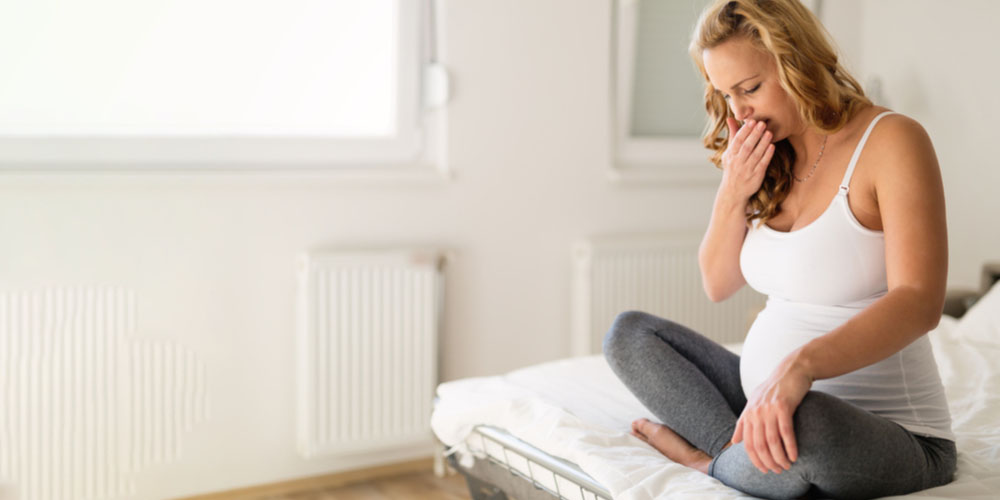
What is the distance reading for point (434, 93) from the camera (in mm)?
2695

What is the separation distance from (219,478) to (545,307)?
3.60ft

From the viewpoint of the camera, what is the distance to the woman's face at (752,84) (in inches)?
52.4

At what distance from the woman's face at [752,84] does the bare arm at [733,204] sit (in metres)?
0.02

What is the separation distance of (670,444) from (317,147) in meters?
1.48

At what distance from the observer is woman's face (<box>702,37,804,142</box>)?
1.33 m

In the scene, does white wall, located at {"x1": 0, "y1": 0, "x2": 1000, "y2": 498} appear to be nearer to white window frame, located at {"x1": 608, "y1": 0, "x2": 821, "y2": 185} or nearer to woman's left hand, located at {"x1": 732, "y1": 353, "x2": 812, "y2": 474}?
white window frame, located at {"x1": 608, "y1": 0, "x2": 821, "y2": 185}

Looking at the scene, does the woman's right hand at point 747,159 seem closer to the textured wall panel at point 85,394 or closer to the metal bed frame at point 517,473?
the metal bed frame at point 517,473

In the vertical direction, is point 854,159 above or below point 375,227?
above

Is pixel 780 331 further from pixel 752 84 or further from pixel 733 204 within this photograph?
pixel 752 84

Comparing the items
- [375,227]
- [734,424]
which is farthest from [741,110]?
[375,227]

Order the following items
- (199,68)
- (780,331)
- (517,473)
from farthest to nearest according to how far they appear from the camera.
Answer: (199,68), (517,473), (780,331)

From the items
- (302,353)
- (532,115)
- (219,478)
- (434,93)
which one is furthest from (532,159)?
(219,478)

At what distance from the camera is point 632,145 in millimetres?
3102

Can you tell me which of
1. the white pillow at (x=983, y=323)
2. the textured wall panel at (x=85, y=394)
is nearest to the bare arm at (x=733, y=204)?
the white pillow at (x=983, y=323)
